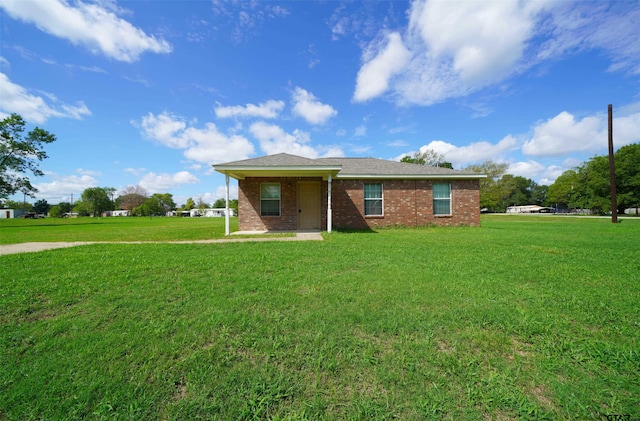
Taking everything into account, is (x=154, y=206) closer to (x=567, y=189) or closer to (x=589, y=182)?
(x=589, y=182)

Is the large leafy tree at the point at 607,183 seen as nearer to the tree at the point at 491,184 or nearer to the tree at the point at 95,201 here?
the tree at the point at 491,184

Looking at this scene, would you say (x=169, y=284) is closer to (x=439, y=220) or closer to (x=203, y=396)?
(x=203, y=396)

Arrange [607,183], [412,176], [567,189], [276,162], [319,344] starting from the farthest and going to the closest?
[567,189]
[607,183]
[412,176]
[276,162]
[319,344]

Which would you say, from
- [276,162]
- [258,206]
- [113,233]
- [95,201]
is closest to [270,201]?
[258,206]

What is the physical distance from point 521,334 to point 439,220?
11.4m

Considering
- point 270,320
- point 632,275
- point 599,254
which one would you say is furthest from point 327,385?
point 599,254

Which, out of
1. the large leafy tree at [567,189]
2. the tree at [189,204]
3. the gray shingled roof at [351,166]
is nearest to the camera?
the gray shingled roof at [351,166]

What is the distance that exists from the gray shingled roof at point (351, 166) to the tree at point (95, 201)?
72.8 m

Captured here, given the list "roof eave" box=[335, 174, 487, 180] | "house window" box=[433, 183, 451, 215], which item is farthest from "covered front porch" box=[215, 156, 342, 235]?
"house window" box=[433, 183, 451, 215]

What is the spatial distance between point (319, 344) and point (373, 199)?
11.0 m

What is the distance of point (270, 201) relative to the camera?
496 inches

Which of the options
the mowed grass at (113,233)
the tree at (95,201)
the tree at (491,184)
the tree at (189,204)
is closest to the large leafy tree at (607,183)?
the tree at (491,184)

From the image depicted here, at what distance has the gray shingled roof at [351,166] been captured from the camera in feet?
33.3

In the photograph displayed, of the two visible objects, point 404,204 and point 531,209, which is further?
point 531,209
